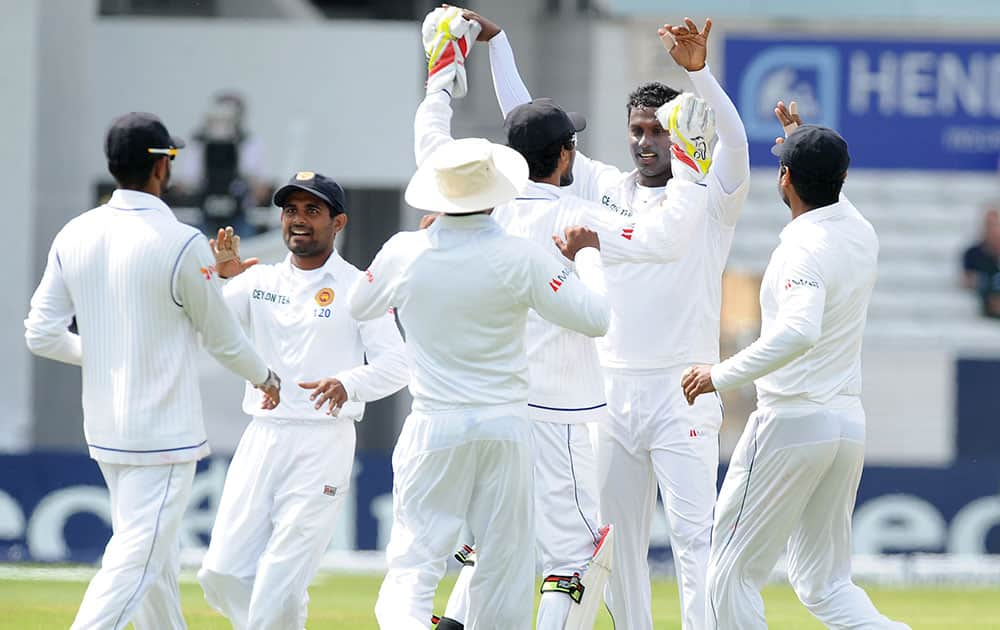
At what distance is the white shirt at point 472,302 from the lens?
6129 mm

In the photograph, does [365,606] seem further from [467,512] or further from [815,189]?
[815,189]

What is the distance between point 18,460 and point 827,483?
8.64 m

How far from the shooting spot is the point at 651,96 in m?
7.49

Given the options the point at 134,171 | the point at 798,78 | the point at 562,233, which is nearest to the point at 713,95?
the point at 562,233

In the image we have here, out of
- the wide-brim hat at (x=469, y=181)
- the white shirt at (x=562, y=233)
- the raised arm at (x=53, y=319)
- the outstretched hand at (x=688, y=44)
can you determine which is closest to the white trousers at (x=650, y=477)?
the white shirt at (x=562, y=233)

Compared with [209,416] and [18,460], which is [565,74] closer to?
[209,416]

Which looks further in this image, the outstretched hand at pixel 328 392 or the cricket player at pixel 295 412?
the cricket player at pixel 295 412

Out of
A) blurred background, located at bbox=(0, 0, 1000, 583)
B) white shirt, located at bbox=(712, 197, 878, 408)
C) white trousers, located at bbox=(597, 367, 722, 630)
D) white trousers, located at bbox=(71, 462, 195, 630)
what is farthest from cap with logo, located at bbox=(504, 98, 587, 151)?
blurred background, located at bbox=(0, 0, 1000, 583)

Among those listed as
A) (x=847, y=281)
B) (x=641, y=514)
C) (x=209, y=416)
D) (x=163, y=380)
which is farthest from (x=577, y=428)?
(x=209, y=416)

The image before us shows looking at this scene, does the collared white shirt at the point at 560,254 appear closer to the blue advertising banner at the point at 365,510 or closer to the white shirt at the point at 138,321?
the white shirt at the point at 138,321

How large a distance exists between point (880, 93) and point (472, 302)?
1296 centimetres

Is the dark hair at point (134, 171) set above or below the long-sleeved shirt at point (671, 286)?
above

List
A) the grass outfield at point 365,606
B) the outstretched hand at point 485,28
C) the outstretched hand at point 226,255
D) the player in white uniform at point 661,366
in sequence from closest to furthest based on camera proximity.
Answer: the outstretched hand at point 226,255 < the player in white uniform at point 661,366 < the outstretched hand at point 485,28 < the grass outfield at point 365,606

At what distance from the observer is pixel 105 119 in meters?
17.8
